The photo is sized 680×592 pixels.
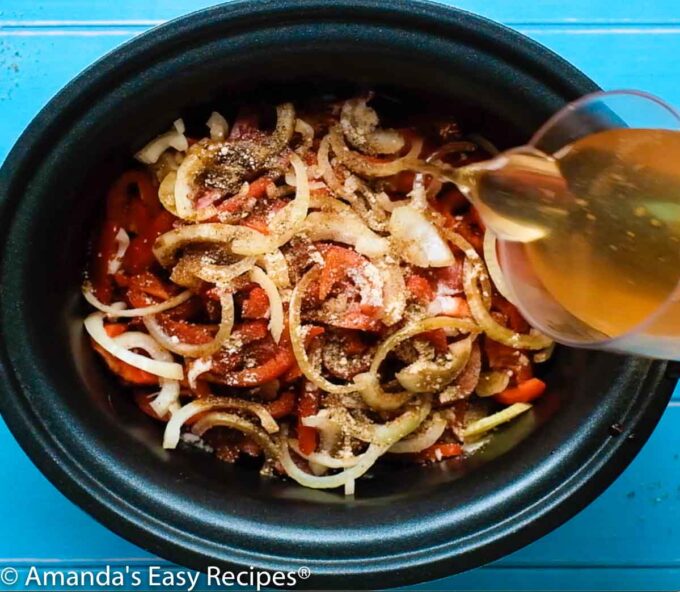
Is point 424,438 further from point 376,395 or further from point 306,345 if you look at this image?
point 306,345

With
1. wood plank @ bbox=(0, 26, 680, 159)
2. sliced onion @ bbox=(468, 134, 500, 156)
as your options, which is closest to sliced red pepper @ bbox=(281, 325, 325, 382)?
sliced onion @ bbox=(468, 134, 500, 156)

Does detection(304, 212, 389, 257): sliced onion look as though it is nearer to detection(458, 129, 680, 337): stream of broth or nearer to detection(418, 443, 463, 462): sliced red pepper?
detection(458, 129, 680, 337): stream of broth

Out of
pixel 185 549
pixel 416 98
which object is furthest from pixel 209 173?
pixel 185 549

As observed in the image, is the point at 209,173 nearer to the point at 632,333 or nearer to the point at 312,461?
the point at 312,461

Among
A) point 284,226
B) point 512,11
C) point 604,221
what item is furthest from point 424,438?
point 512,11

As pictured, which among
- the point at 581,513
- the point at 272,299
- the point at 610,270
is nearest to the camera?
the point at 610,270

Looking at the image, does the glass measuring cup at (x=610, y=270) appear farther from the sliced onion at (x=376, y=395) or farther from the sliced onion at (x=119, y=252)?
A: the sliced onion at (x=119, y=252)

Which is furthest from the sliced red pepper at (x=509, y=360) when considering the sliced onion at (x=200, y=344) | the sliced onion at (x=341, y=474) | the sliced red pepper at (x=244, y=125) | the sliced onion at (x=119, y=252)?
the sliced onion at (x=119, y=252)
